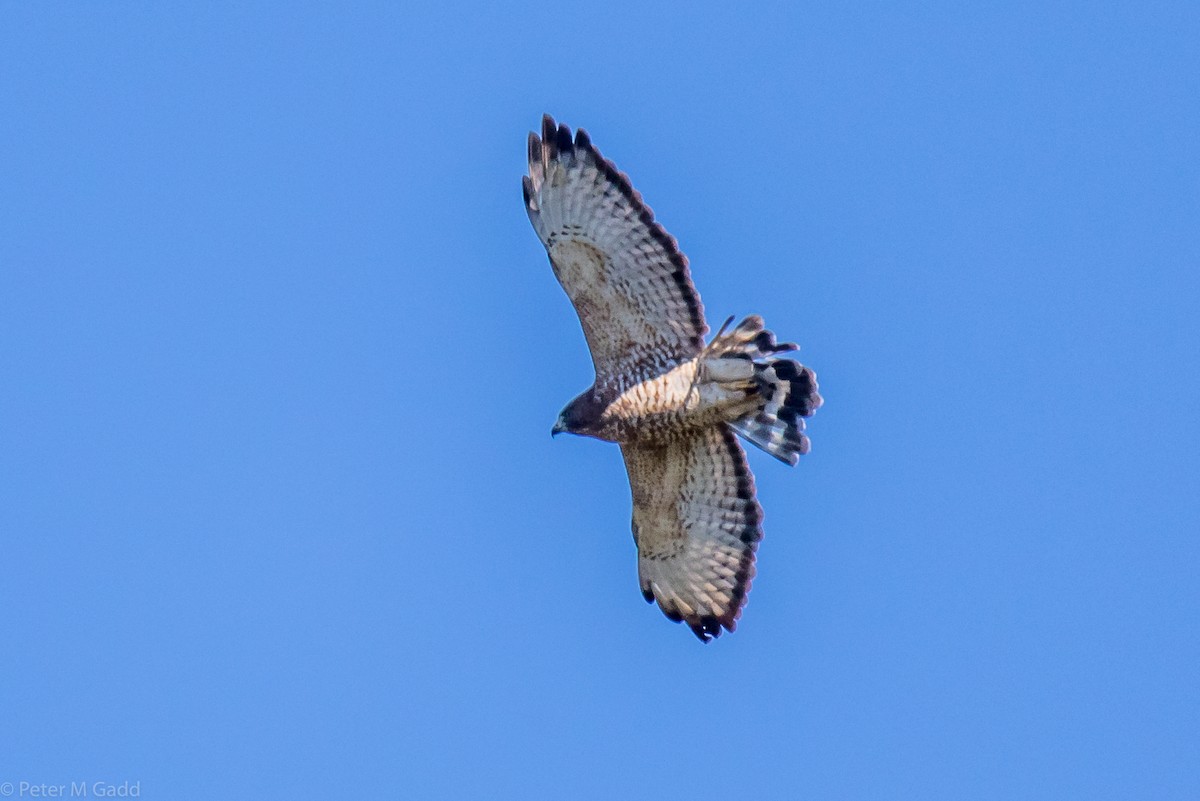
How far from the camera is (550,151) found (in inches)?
447

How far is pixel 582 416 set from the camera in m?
11.5

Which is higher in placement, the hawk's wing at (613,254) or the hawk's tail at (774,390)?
the hawk's wing at (613,254)

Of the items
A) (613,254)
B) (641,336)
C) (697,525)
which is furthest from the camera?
(697,525)

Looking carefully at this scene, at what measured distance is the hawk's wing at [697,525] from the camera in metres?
11.8

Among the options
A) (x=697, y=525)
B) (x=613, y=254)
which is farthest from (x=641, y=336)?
(x=697, y=525)

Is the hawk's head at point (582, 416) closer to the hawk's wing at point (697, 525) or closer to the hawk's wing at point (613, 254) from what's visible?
the hawk's wing at point (613, 254)

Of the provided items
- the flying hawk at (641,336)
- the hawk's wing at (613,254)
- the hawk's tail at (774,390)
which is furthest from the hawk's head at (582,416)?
the hawk's tail at (774,390)

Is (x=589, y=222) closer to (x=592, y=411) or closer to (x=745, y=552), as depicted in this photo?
(x=592, y=411)

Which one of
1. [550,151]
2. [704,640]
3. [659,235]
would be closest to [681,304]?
[659,235]

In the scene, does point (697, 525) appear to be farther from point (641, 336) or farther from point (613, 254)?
point (613, 254)

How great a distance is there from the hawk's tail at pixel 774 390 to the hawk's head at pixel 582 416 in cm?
75

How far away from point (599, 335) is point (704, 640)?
6.79ft

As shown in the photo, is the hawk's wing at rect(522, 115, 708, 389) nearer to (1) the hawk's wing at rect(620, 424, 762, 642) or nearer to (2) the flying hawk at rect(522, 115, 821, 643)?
(2) the flying hawk at rect(522, 115, 821, 643)

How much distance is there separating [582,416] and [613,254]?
932 mm
